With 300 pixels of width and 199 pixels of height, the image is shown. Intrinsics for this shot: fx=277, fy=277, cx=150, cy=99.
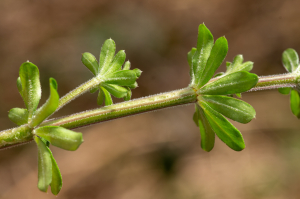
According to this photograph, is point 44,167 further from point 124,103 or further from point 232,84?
point 232,84

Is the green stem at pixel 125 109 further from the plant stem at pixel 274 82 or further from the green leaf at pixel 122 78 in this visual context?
the plant stem at pixel 274 82

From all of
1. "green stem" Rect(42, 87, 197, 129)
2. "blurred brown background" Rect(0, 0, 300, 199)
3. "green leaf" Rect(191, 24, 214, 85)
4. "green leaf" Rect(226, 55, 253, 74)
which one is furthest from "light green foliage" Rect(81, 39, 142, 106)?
"blurred brown background" Rect(0, 0, 300, 199)

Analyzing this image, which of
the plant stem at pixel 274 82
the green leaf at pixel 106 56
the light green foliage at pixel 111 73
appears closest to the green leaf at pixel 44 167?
the light green foliage at pixel 111 73

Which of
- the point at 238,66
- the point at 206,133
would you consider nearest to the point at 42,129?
the point at 206,133

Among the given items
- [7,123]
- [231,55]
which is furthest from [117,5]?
[7,123]

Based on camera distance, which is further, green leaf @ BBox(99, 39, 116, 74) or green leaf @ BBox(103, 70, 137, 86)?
green leaf @ BBox(99, 39, 116, 74)

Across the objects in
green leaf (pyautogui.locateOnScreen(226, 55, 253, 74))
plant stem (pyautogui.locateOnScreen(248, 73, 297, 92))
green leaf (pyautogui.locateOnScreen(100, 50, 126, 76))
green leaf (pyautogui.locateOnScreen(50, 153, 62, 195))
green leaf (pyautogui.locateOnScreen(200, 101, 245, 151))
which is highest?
green leaf (pyautogui.locateOnScreen(100, 50, 126, 76))

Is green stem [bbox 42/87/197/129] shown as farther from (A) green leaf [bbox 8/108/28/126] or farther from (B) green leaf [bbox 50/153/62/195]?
(B) green leaf [bbox 50/153/62/195]

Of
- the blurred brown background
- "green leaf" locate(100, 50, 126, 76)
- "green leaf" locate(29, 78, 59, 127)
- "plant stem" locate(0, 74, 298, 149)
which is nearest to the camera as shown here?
"green leaf" locate(29, 78, 59, 127)
